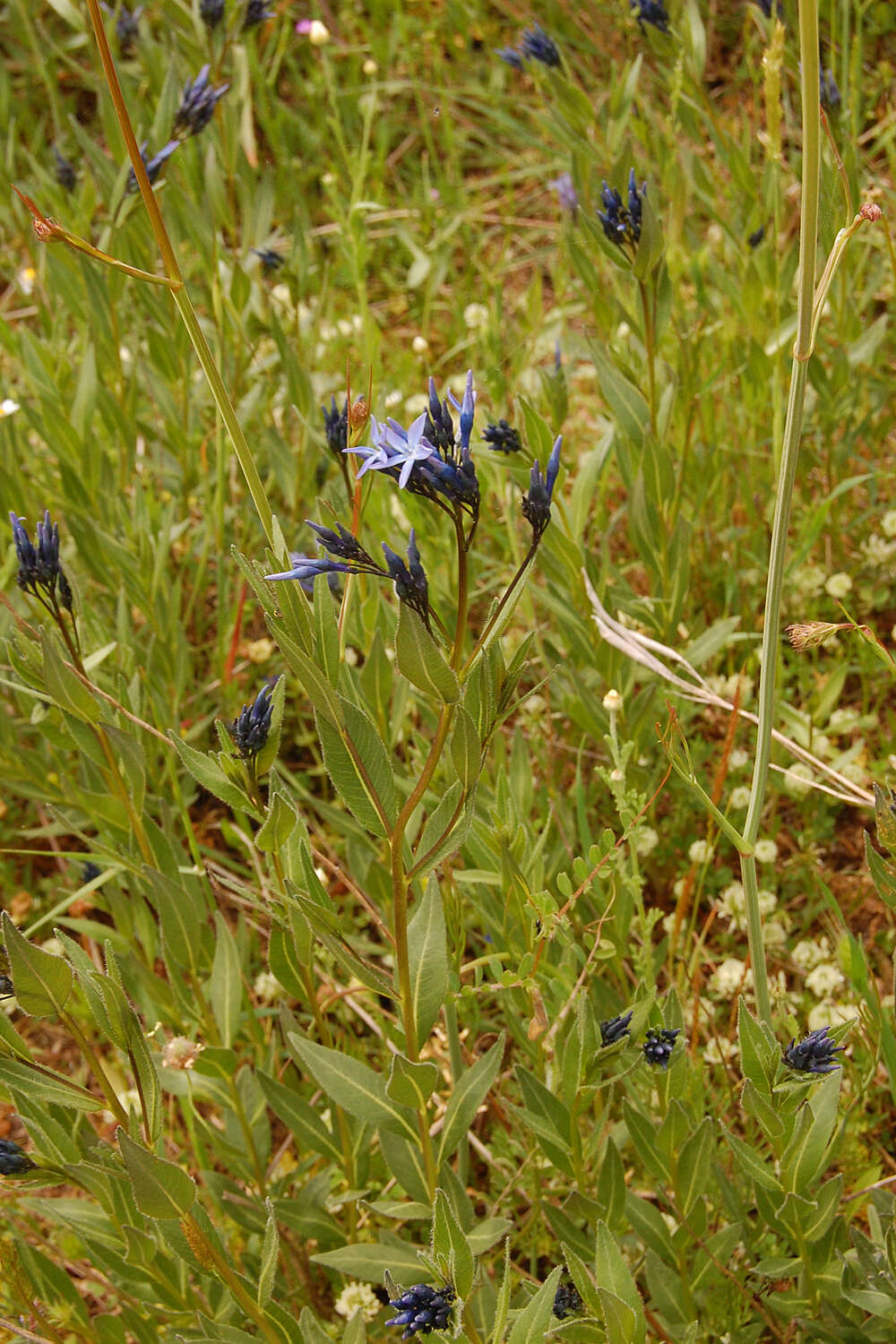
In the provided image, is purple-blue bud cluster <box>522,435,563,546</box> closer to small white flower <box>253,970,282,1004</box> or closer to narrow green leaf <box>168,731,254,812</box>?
narrow green leaf <box>168,731,254,812</box>

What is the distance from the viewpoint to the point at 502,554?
2.75 m

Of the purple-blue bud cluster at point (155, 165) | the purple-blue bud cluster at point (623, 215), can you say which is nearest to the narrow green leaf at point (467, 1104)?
the purple-blue bud cluster at point (623, 215)

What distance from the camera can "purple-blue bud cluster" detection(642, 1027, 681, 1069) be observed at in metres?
1.40

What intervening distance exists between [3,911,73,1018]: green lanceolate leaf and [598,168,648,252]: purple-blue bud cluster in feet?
4.33

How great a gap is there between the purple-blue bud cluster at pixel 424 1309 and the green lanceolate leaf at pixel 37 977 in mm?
455

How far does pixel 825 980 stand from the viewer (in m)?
1.93

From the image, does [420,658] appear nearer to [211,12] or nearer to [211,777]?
[211,777]

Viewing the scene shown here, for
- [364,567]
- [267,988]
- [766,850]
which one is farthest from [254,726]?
[766,850]

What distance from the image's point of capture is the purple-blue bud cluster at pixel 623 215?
1797 mm

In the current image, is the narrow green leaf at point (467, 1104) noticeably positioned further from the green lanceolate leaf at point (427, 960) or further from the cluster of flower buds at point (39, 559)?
the cluster of flower buds at point (39, 559)

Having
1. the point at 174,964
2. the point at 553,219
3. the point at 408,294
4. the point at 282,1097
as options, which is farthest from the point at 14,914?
the point at 553,219

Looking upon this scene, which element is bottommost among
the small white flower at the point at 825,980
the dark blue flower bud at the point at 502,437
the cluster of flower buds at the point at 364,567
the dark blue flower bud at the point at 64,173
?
the small white flower at the point at 825,980

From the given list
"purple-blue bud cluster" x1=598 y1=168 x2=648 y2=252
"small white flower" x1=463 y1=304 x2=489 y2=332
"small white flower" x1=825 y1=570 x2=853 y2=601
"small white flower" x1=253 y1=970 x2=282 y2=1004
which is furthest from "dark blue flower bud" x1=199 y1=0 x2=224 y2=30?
"small white flower" x1=253 y1=970 x2=282 y2=1004

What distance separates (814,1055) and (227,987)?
33.2 inches
